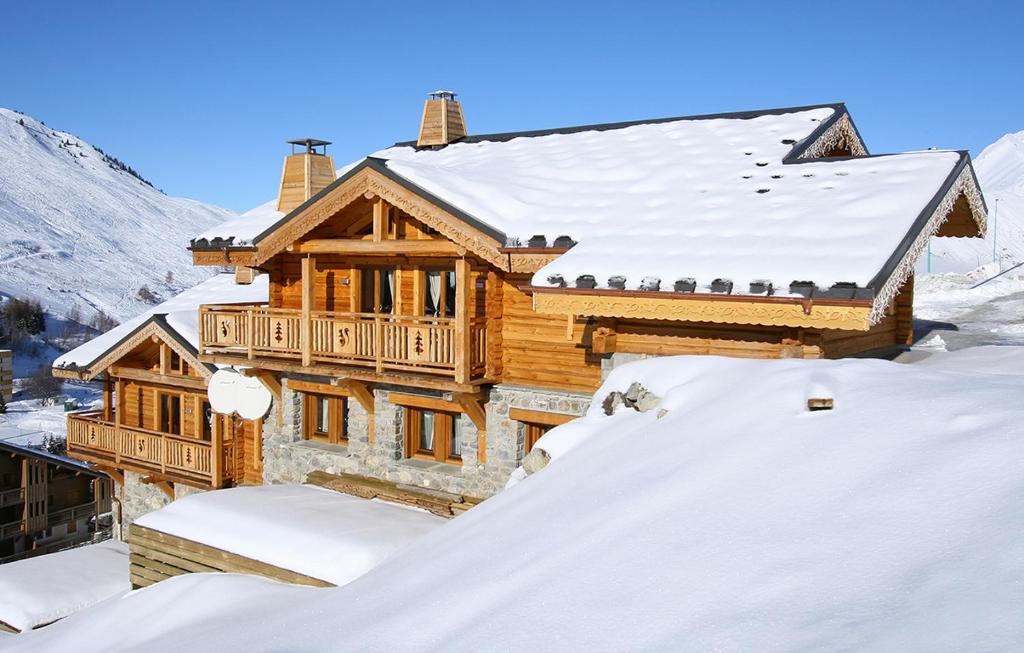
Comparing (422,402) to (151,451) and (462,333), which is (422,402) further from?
(151,451)

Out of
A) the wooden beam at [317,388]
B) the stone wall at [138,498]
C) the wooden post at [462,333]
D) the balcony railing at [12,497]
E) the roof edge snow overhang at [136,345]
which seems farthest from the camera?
the balcony railing at [12,497]

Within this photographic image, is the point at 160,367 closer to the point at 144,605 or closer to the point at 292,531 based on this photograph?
the point at 292,531

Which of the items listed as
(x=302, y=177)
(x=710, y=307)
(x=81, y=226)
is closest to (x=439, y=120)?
(x=302, y=177)

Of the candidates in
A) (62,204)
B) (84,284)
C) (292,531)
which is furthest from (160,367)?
(62,204)

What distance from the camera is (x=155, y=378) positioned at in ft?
60.5

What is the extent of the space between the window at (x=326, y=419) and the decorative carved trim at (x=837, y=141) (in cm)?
890

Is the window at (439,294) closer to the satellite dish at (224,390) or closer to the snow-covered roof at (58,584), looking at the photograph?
the satellite dish at (224,390)

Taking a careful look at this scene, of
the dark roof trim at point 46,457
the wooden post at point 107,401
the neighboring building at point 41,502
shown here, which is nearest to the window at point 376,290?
the wooden post at point 107,401

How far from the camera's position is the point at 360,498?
13.3 meters

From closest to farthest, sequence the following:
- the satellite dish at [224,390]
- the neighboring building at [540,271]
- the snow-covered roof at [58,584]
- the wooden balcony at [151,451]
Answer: the neighboring building at [540,271], the snow-covered roof at [58,584], the satellite dish at [224,390], the wooden balcony at [151,451]

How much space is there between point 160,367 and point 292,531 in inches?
369

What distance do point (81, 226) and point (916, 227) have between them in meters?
131

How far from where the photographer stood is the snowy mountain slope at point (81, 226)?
9706 cm

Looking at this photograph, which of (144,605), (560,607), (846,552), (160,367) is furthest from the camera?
(160,367)
